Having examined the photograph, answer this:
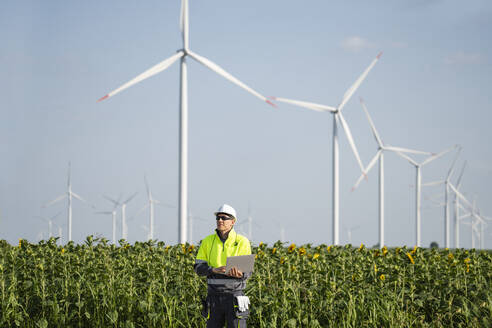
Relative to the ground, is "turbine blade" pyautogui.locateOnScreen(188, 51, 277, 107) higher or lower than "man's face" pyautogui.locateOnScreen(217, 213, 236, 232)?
higher

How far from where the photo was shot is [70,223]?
44781 millimetres

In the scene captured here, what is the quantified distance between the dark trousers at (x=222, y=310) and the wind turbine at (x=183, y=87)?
11.7 m

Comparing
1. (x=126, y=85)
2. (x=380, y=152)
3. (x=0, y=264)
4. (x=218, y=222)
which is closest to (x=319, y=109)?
(x=380, y=152)

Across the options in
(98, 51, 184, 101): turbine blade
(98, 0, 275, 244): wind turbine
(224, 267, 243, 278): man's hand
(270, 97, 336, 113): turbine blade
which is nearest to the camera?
(224, 267, 243, 278): man's hand

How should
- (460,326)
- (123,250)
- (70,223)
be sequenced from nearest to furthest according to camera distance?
(460,326) < (123,250) < (70,223)

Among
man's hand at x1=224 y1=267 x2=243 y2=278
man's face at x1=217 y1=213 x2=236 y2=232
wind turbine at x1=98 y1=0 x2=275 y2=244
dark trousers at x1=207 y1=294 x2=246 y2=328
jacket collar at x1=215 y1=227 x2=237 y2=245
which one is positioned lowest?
dark trousers at x1=207 y1=294 x2=246 y2=328

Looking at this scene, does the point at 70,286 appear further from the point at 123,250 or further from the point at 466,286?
the point at 466,286

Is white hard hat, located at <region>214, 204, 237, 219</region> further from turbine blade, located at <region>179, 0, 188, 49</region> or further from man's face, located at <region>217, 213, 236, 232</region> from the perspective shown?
turbine blade, located at <region>179, 0, 188, 49</region>

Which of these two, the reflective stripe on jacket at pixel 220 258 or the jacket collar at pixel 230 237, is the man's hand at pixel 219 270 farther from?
the jacket collar at pixel 230 237

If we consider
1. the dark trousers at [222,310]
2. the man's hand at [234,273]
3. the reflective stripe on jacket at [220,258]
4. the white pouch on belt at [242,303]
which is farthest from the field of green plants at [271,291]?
the man's hand at [234,273]

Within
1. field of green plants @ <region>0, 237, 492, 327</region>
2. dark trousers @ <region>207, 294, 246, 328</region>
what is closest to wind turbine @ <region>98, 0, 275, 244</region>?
field of green plants @ <region>0, 237, 492, 327</region>

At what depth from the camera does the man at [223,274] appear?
27.2 ft

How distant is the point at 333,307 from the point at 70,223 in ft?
123

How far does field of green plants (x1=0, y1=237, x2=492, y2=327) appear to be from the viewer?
10.4 m
